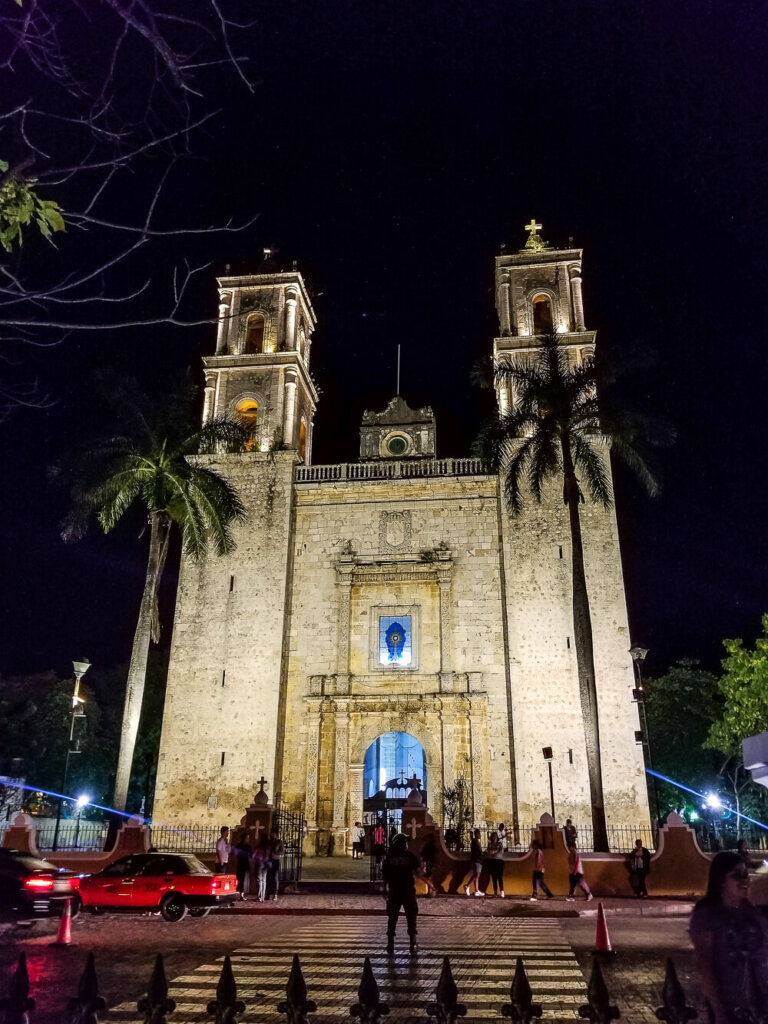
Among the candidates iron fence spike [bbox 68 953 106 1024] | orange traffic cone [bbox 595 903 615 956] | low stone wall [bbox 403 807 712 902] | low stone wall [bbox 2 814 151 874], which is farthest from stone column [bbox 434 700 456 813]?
iron fence spike [bbox 68 953 106 1024]

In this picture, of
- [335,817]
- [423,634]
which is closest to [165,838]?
[335,817]

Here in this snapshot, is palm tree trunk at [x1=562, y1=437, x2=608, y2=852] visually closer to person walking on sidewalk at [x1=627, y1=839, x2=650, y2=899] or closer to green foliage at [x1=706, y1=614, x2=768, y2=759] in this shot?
person walking on sidewalk at [x1=627, y1=839, x2=650, y2=899]

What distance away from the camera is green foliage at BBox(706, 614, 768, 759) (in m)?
30.0

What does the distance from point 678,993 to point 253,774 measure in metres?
23.2

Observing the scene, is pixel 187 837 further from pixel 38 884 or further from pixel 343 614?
pixel 38 884

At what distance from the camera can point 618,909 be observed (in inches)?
572

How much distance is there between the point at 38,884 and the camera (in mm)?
11609

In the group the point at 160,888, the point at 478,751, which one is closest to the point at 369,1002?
the point at 160,888

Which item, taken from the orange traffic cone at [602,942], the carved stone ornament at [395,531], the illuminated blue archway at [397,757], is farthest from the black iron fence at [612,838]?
the orange traffic cone at [602,942]

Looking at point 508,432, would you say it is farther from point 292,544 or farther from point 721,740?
point 721,740

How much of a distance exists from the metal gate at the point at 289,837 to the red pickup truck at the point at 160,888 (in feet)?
17.4

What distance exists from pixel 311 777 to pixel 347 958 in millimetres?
16914

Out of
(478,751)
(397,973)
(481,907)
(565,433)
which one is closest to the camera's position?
(397,973)

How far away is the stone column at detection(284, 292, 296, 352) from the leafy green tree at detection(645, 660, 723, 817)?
23.0m
